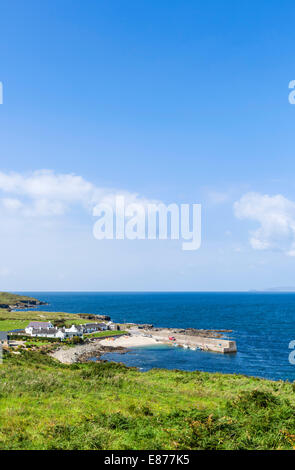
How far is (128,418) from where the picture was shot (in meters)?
17.4

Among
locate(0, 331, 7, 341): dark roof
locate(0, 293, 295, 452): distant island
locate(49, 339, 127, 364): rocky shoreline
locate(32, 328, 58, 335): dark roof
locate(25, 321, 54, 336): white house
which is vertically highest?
locate(0, 293, 295, 452): distant island

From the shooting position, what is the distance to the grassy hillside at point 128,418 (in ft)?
46.5

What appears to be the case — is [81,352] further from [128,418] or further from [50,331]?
[128,418]

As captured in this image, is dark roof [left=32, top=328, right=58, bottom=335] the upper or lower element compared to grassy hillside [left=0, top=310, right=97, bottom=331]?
upper

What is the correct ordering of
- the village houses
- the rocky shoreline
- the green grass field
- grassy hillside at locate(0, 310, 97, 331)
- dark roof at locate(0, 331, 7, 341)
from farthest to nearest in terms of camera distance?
grassy hillside at locate(0, 310, 97, 331)
the green grass field
the village houses
dark roof at locate(0, 331, 7, 341)
the rocky shoreline

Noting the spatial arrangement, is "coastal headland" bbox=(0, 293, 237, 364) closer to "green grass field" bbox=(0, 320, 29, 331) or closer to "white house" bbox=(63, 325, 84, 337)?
"green grass field" bbox=(0, 320, 29, 331)

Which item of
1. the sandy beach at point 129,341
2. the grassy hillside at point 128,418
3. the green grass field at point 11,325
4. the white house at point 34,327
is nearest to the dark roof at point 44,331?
the white house at point 34,327

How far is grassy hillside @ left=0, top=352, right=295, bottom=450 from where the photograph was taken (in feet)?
46.5

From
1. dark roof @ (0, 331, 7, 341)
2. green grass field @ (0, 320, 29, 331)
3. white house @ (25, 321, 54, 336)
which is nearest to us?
dark roof @ (0, 331, 7, 341)

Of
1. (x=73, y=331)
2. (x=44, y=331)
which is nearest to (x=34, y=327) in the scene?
(x=44, y=331)

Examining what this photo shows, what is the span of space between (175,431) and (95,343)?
262 feet

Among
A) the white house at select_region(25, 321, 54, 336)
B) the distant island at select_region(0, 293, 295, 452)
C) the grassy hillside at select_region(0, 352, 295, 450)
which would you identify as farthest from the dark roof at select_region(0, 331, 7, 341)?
the grassy hillside at select_region(0, 352, 295, 450)
